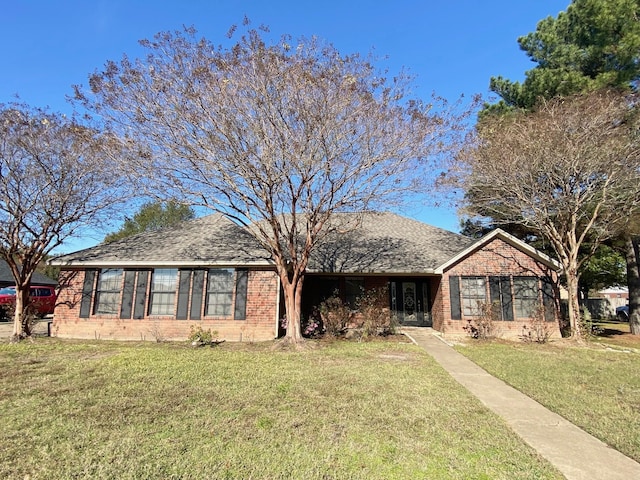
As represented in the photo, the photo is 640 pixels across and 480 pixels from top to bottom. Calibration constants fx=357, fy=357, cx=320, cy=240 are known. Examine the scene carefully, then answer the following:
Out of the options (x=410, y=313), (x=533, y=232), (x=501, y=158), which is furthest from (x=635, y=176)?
(x=410, y=313)

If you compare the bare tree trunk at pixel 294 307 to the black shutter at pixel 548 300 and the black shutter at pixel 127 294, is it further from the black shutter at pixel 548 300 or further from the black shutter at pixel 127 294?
the black shutter at pixel 548 300

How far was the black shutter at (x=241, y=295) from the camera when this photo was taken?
41.4 feet

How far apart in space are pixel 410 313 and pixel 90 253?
13.5 m

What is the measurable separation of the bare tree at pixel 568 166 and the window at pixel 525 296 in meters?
1.21

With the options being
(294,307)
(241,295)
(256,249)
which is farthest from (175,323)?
(294,307)

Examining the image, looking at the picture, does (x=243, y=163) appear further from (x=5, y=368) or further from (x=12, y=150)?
(x=12, y=150)

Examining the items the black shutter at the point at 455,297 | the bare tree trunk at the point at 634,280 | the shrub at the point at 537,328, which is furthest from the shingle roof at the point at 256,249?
the bare tree trunk at the point at 634,280

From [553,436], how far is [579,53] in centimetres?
1614

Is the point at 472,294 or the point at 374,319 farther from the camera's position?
the point at 472,294

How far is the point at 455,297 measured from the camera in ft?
45.3

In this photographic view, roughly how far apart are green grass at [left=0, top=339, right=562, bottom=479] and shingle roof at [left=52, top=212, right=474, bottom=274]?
5.53 metres

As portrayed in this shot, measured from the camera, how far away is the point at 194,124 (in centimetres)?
975

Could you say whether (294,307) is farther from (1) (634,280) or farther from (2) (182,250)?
(1) (634,280)

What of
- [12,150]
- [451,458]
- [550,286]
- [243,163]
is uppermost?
[12,150]
